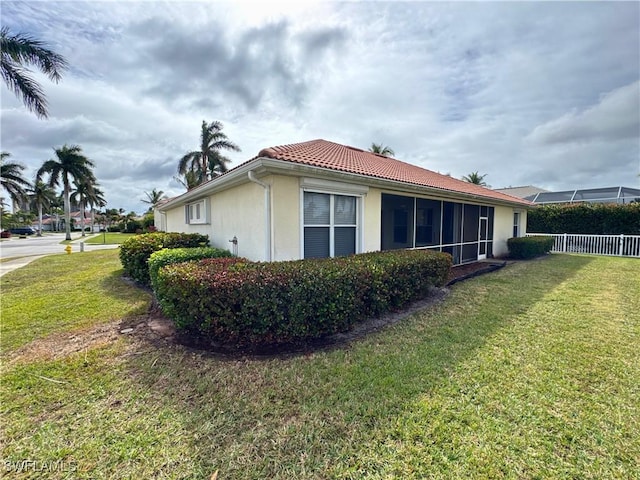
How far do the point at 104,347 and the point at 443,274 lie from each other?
7306 millimetres

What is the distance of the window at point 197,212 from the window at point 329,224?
514cm

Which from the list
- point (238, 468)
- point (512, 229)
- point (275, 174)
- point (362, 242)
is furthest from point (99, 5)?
point (512, 229)

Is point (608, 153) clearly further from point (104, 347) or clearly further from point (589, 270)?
point (104, 347)

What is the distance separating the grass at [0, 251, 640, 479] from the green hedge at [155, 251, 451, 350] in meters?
0.44

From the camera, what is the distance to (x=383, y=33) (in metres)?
7.82

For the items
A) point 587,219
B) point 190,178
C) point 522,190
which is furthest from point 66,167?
point 522,190

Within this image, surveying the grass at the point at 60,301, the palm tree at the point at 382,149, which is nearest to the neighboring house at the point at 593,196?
the palm tree at the point at 382,149

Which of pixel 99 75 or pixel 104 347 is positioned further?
pixel 99 75

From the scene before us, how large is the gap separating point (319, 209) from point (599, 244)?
1857cm

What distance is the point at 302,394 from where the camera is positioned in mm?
3160

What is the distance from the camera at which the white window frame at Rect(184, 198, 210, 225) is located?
32.9ft

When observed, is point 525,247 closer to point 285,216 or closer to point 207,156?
point 285,216

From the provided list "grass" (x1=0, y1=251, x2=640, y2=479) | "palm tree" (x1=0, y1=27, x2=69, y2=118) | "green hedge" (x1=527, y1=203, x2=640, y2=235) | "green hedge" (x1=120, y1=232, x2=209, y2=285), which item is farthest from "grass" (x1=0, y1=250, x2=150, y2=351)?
"green hedge" (x1=527, y1=203, x2=640, y2=235)

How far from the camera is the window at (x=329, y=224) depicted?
6.48m
